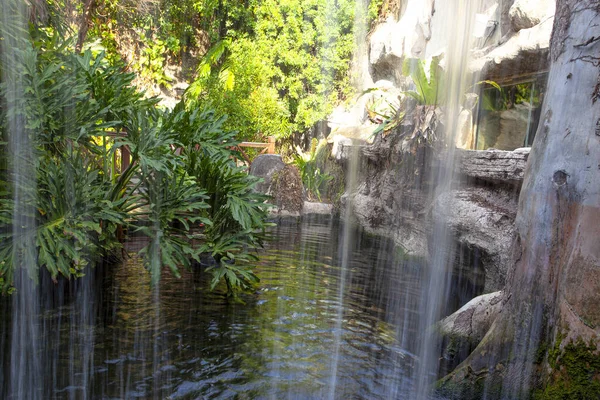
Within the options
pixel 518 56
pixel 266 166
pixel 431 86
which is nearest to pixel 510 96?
pixel 518 56

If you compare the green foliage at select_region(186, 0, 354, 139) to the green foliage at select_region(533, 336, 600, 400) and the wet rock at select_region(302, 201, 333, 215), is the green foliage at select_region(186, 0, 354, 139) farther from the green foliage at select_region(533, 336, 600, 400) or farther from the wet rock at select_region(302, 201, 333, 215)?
the green foliage at select_region(533, 336, 600, 400)

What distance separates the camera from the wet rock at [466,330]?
14.4ft

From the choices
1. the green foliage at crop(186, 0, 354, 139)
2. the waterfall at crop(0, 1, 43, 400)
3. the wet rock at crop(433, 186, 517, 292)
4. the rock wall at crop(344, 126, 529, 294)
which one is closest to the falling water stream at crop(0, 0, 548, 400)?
the waterfall at crop(0, 1, 43, 400)

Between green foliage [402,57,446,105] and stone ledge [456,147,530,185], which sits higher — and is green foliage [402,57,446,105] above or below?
above

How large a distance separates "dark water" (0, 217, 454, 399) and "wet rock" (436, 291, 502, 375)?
324 mm

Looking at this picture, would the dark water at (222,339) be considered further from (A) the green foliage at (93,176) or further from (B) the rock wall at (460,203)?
(B) the rock wall at (460,203)

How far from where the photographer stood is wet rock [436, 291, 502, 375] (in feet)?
14.4

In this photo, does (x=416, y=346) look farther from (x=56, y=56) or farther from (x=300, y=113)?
(x=300, y=113)

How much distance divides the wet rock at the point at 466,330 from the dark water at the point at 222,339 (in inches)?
12.8

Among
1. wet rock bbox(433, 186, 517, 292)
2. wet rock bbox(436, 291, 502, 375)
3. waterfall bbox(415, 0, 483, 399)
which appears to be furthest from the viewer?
wet rock bbox(433, 186, 517, 292)

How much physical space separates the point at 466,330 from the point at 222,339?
7.06 ft

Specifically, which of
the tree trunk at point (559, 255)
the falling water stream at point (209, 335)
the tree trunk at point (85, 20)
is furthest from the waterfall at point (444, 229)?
the tree trunk at point (85, 20)

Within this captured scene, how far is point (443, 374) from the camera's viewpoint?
165 inches

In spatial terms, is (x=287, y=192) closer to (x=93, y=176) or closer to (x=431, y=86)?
(x=431, y=86)
